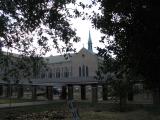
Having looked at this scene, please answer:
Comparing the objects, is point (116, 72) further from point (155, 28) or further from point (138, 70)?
point (155, 28)

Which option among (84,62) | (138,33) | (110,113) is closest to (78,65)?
(84,62)

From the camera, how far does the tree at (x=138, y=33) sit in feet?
32.2

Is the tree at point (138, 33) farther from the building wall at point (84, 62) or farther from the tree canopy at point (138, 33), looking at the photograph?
the building wall at point (84, 62)

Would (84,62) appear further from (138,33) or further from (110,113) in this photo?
(138,33)

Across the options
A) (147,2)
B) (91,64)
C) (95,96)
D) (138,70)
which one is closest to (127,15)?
(147,2)

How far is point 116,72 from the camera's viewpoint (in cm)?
1215

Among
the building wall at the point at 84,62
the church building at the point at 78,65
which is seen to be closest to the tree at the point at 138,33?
the church building at the point at 78,65

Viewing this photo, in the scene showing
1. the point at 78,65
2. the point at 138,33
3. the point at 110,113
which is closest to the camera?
the point at 138,33

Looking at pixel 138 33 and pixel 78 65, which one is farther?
pixel 78 65

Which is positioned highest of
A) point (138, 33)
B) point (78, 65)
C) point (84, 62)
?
point (84, 62)

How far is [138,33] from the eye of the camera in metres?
10.0

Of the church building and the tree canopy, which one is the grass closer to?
the tree canopy

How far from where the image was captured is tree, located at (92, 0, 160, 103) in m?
9.83

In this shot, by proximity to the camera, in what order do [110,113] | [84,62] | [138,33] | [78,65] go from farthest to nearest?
[78,65]
[84,62]
[110,113]
[138,33]
